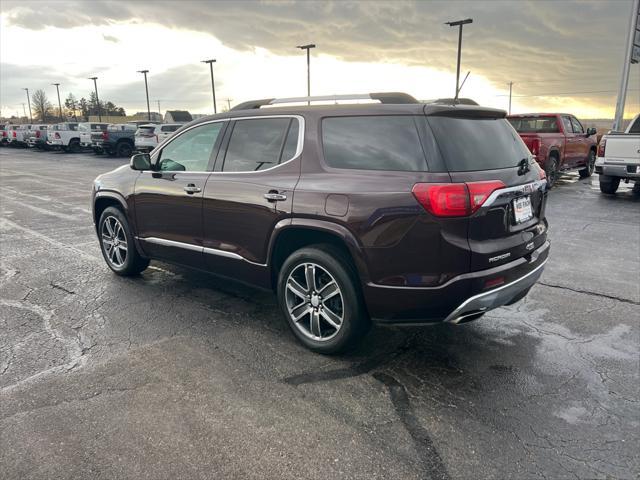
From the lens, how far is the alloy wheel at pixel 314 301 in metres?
3.50

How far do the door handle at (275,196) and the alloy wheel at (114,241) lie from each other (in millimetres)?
2318

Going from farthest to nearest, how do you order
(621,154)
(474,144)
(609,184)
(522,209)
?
(609,184) < (621,154) < (522,209) < (474,144)

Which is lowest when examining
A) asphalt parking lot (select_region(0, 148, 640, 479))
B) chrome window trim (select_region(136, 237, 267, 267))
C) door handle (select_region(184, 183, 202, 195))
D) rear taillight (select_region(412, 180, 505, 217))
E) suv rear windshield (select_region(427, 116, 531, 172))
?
asphalt parking lot (select_region(0, 148, 640, 479))

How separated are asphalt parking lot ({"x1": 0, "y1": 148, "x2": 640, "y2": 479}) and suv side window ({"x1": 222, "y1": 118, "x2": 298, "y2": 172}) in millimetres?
1336

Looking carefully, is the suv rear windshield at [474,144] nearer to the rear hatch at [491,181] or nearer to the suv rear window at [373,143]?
the rear hatch at [491,181]

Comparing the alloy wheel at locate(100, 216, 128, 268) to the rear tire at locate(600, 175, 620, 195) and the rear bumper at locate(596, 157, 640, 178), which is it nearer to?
the rear bumper at locate(596, 157, 640, 178)

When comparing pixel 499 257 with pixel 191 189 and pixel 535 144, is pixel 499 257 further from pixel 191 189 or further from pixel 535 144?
pixel 535 144

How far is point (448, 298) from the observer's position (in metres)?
3.04

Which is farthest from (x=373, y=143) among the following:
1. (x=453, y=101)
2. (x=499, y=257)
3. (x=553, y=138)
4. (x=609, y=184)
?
(x=553, y=138)

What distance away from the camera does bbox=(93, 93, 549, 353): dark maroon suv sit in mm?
3012

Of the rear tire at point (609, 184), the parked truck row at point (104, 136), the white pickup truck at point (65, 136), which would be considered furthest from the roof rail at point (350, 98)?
the white pickup truck at point (65, 136)

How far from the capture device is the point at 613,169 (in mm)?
10352

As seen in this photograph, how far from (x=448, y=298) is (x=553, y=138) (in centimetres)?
1049

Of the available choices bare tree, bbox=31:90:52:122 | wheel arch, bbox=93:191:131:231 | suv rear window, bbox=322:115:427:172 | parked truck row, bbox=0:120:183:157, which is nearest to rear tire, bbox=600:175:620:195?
suv rear window, bbox=322:115:427:172
